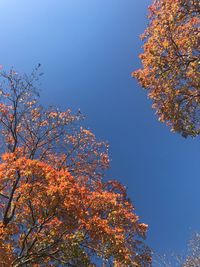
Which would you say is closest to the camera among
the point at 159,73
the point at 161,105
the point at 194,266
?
the point at 159,73

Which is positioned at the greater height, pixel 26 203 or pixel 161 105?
pixel 161 105

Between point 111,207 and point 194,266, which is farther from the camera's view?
point 194,266

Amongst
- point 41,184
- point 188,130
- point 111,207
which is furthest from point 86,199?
point 188,130

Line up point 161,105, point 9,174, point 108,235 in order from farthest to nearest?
point 161,105, point 9,174, point 108,235

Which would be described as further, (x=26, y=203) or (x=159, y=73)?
(x=159, y=73)

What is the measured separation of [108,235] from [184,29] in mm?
9826

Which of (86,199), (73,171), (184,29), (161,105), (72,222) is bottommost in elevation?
(72,222)

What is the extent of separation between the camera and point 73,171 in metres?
23.5

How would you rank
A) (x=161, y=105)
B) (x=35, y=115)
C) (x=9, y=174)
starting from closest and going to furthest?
(x=9, y=174)
(x=161, y=105)
(x=35, y=115)

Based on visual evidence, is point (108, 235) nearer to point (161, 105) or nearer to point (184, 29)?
point (161, 105)

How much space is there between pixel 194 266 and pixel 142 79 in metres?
30.2

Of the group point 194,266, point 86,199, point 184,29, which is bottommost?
point 86,199

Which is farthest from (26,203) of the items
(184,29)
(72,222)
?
(184,29)

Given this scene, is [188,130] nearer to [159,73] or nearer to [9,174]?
[159,73]
